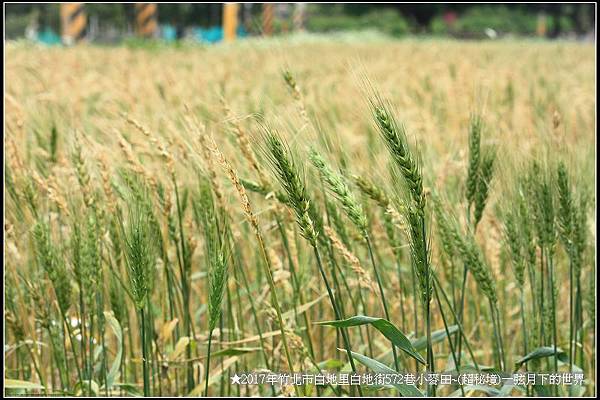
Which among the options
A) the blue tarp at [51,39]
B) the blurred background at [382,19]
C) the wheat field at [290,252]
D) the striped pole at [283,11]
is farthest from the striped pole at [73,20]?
the wheat field at [290,252]

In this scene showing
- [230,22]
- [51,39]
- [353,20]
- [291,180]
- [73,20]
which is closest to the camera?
[291,180]

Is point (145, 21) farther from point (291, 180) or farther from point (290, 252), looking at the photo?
point (291, 180)

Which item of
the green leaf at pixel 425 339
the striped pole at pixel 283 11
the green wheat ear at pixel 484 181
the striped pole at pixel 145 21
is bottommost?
the green leaf at pixel 425 339

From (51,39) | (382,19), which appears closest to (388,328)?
(51,39)

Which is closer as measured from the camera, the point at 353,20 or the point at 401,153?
the point at 401,153

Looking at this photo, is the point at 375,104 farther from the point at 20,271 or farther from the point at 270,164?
the point at 20,271

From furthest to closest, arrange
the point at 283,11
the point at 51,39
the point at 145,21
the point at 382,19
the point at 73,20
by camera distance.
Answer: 1. the point at 382,19
2. the point at 51,39
3. the point at 145,21
4. the point at 73,20
5. the point at 283,11

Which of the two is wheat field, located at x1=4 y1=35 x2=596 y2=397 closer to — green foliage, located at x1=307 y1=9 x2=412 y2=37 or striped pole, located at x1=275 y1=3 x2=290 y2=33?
striped pole, located at x1=275 y1=3 x2=290 y2=33

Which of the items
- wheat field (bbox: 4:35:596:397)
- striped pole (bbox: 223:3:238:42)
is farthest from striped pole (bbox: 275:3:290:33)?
striped pole (bbox: 223:3:238:42)

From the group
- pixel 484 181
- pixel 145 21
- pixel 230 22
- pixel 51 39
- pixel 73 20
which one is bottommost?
pixel 484 181

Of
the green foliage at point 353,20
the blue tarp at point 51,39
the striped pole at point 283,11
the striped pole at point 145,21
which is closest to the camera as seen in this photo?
the striped pole at point 283,11

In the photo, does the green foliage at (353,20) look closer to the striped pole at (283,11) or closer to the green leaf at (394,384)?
the striped pole at (283,11)

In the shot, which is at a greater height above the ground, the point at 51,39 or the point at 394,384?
the point at 51,39

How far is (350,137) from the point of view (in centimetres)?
220
